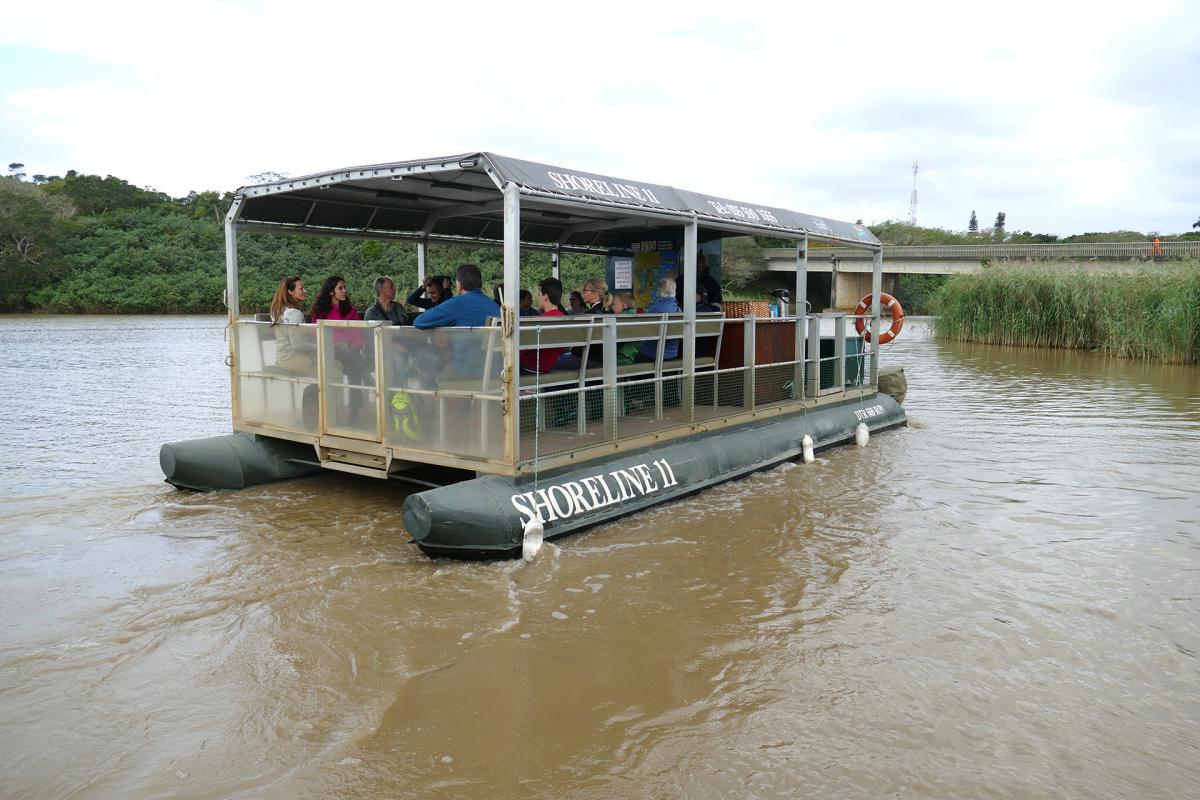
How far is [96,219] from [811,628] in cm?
5942

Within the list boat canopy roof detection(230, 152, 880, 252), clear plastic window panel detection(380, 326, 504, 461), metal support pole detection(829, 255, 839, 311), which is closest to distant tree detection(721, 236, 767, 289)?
metal support pole detection(829, 255, 839, 311)

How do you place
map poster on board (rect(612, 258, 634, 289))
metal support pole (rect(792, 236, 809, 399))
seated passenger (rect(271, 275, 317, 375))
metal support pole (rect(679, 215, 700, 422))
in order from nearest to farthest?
seated passenger (rect(271, 275, 317, 375)) → metal support pole (rect(679, 215, 700, 422)) → metal support pole (rect(792, 236, 809, 399)) → map poster on board (rect(612, 258, 634, 289))

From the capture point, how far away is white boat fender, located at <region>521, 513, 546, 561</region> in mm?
6594

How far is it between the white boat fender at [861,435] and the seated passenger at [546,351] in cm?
504

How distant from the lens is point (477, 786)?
3.81 meters

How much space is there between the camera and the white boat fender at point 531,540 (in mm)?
6594

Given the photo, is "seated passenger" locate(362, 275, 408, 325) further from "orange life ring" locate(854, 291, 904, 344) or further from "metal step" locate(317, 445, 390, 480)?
"orange life ring" locate(854, 291, 904, 344)

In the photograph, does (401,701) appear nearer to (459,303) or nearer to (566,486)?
(566,486)

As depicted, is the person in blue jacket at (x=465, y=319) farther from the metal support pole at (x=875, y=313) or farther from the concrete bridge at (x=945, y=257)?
the concrete bridge at (x=945, y=257)

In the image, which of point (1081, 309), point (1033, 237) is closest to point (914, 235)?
point (1033, 237)

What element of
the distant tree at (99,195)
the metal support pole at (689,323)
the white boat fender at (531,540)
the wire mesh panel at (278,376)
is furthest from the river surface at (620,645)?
the distant tree at (99,195)

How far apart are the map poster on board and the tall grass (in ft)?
55.4

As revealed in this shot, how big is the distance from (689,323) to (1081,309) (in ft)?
68.8

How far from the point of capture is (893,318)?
15.1 metres
